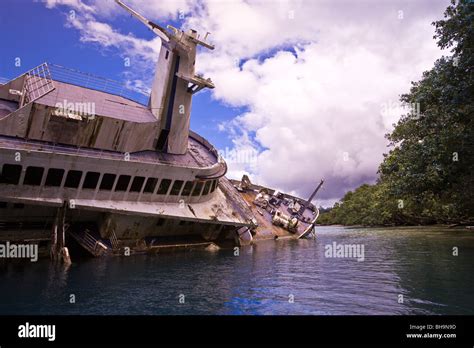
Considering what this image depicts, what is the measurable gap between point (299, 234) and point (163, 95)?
2551cm

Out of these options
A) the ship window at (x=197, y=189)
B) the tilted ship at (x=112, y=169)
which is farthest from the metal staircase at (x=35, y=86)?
the ship window at (x=197, y=189)

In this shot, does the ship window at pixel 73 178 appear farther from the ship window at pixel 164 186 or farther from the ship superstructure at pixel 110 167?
the ship window at pixel 164 186

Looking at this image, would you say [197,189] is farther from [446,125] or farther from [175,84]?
[446,125]

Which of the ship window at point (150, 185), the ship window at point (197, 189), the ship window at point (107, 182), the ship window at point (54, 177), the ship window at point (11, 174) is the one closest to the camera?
the ship window at point (11, 174)

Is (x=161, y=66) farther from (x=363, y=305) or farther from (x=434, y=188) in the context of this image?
(x=363, y=305)

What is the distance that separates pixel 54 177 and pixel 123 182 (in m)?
4.84

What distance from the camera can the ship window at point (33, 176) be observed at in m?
22.0

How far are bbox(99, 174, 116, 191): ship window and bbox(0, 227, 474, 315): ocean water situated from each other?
5.27 metres

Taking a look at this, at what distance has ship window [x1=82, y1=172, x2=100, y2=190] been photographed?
24.5 m

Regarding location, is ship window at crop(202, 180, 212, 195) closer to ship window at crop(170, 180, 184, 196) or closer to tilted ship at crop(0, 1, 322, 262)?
tilted ship at crop(0, 1, 322, 262)

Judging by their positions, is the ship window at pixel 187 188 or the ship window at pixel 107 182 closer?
the ship window at pixel 107 182

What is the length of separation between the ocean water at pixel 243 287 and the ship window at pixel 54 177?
5.19m

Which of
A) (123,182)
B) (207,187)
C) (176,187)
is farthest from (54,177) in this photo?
(207,187)

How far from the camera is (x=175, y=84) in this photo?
Result: 3431cm
